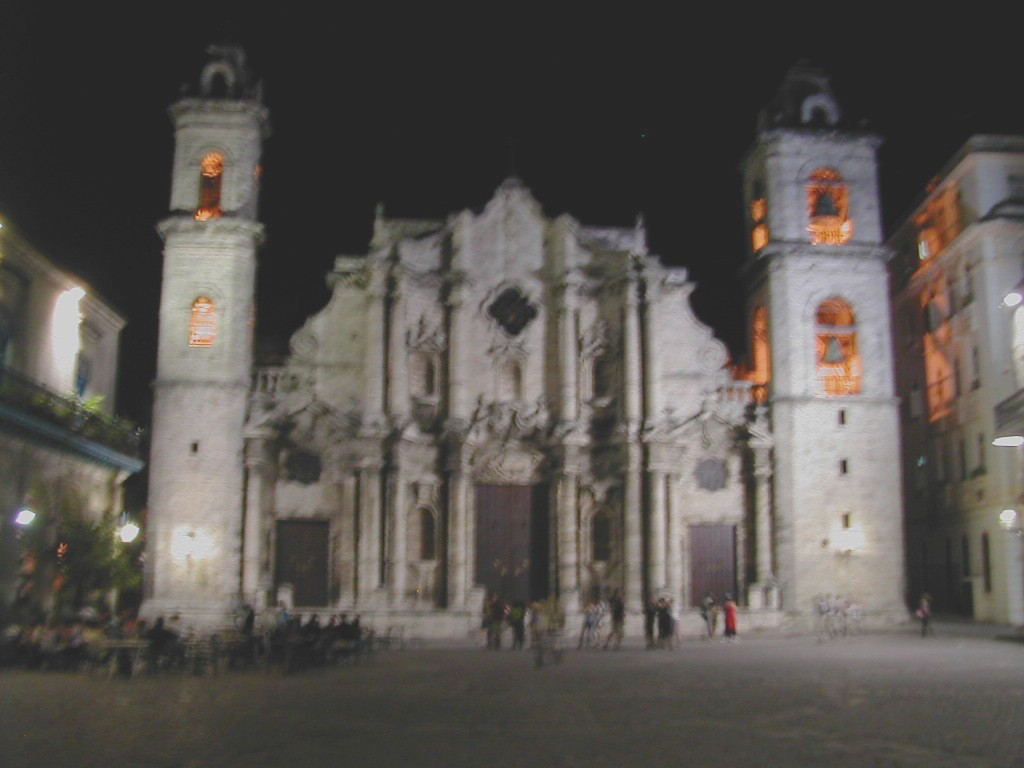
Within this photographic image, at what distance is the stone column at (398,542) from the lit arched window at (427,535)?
873 mm

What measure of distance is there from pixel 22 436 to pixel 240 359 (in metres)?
9.38

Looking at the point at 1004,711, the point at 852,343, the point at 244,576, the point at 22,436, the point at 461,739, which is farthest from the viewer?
the point at 852,343

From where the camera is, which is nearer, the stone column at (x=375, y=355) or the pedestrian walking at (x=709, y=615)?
the pedestrian walking at (x=709, y=615)

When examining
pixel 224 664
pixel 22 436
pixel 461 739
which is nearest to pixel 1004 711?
pixel 461 739

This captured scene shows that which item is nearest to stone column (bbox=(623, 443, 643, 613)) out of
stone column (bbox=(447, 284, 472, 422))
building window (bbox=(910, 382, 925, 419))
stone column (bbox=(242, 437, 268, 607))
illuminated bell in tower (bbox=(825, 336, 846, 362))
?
stone column (bbox=(447, 284, 472, 422))

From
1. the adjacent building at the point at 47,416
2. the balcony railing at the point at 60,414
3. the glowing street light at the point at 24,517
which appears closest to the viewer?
the balcony railing at the point at 60,414

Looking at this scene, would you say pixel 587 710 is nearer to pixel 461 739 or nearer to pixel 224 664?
pixel 461 739

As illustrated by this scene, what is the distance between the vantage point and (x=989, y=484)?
41875 millimetres

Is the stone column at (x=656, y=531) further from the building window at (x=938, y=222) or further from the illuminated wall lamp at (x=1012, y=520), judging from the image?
the building window at (x=938, y=222)

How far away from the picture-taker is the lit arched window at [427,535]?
1561 inches

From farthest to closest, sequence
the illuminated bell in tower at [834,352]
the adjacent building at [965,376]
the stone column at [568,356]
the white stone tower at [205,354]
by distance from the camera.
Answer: the illuminated bell in tower at [834,352] → the adjacent building at [965,376] → the stone column at [568,356] → the white stone tower at [205,354]

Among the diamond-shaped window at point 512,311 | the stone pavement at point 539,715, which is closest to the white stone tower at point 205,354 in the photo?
the diamond-shaped window at point 512,311

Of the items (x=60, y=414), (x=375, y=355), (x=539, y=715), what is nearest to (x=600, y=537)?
(x=375, y=355)

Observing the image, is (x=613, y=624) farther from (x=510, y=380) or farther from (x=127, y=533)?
(x=127, y=533)
